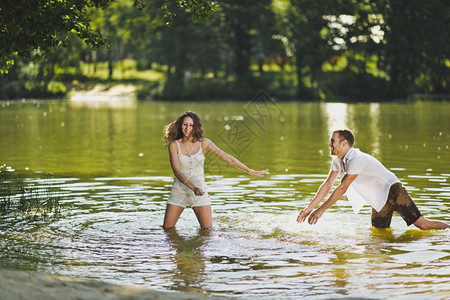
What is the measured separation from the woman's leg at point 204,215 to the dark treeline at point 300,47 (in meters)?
59.6

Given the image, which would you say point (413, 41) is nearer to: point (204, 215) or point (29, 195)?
point (29, 195)

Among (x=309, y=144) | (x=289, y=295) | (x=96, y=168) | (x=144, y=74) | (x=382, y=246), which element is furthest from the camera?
(x=144, y=74)

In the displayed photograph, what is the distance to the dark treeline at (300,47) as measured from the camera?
75.9 meters

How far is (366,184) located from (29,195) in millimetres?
6234

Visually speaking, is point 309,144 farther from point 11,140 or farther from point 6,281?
point 6,281

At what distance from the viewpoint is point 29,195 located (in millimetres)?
Answer: 14680

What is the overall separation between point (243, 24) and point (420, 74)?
17001mm

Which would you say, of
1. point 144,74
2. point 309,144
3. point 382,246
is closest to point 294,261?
point 382,246

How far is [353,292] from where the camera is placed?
8375 millimetres

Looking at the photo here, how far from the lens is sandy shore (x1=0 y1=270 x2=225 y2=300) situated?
21.9ft

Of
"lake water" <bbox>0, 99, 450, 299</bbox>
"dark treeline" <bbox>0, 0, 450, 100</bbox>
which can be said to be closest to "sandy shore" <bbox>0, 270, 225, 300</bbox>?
"lake water" <bbox>0, 99, 450, 299</bbox>

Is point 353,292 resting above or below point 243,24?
below

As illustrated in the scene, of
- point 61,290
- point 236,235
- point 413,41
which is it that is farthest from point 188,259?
point 413,41

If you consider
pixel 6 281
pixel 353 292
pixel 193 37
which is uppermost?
pixel 193 37
